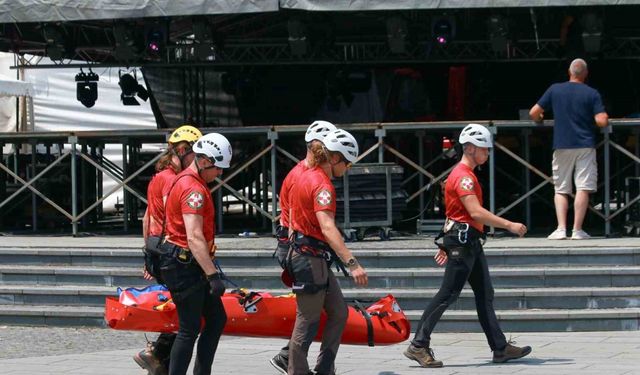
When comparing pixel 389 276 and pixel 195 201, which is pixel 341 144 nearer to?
pixel 195 201

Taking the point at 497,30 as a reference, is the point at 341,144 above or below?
below

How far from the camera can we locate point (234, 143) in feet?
62.6

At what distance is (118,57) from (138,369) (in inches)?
329

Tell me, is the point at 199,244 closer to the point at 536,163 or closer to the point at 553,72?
the point at 536,163

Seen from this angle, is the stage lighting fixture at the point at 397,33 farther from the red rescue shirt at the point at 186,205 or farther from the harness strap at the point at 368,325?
the red rescue shirt at the point at 186,205

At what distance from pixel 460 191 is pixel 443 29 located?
7338 mm

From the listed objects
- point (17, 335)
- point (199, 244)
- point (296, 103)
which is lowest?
point (17, 335)

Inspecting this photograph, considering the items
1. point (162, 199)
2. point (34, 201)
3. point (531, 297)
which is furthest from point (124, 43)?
point (162, 199)

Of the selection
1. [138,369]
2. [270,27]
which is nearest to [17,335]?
[138,369]

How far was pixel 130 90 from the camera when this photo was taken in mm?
22047

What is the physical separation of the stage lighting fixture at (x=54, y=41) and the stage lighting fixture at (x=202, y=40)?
1973 millimetres

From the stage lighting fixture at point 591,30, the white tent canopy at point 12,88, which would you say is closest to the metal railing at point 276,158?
the stage lighting fixture at point 591,30

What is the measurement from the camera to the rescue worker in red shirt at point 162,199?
957cm

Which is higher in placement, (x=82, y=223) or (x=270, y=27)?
(x=270, y=27)
